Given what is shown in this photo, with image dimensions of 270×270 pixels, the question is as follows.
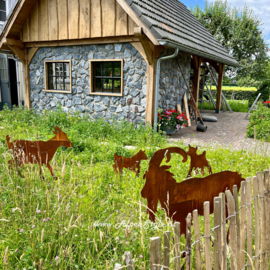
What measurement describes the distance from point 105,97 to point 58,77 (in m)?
2.31

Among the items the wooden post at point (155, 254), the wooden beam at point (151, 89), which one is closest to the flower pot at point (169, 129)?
the wooden beam at point (151, 89)

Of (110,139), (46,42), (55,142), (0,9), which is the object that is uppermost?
(0,9)

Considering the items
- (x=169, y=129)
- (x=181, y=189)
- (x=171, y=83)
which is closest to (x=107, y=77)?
(x=171, y=83)

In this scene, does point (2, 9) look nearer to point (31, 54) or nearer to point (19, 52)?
point (19, 52)

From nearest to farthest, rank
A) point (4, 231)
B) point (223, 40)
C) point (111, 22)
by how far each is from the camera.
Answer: point (4, 231), point (111, 22), point (223, 40)

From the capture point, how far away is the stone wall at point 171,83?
7996 mm

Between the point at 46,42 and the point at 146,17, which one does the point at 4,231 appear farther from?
the point at 46,42

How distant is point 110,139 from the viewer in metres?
6.61

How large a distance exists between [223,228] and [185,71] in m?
8.76

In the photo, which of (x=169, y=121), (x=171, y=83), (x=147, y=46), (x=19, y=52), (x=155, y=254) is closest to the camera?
(x=155, y=254)

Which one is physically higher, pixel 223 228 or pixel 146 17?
pixel 146 17

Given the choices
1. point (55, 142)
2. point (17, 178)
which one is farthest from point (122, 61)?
point (17, 178)

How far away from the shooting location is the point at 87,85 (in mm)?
8680

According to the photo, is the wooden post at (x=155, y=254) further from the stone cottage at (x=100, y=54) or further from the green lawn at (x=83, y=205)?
the stone cottage at (x=100, y=54)
